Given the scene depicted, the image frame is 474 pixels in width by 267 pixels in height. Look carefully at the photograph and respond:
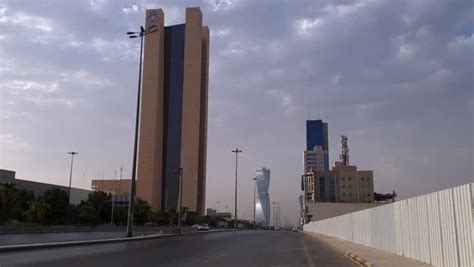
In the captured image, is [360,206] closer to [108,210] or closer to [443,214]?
[108,210]

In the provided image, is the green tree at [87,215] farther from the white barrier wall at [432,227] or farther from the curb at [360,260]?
the curb at [360,260]

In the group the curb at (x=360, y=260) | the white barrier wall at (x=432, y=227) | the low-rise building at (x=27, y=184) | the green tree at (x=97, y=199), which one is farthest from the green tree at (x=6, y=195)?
the curb at (x=360, y=260)

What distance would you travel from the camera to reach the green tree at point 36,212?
75562 mm

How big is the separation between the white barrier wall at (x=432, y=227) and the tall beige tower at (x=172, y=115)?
499 ft

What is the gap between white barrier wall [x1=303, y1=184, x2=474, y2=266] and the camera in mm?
13133

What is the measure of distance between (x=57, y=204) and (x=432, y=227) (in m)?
81.7

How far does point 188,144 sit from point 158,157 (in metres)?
11.2

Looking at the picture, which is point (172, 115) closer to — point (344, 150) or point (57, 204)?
point (344, 150)

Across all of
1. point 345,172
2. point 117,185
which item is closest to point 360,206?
point 345,172

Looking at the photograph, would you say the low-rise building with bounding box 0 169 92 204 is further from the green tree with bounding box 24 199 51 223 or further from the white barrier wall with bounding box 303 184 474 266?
the white barrier wall with bounding box 303 184 474 266

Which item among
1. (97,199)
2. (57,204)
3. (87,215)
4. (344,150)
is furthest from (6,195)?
(344,150)

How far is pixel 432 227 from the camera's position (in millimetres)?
16328

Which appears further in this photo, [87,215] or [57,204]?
[87,215]

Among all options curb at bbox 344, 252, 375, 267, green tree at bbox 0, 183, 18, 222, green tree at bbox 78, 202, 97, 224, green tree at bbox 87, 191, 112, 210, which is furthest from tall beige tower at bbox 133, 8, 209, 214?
curb at bbox 344, 252, 375, 267
